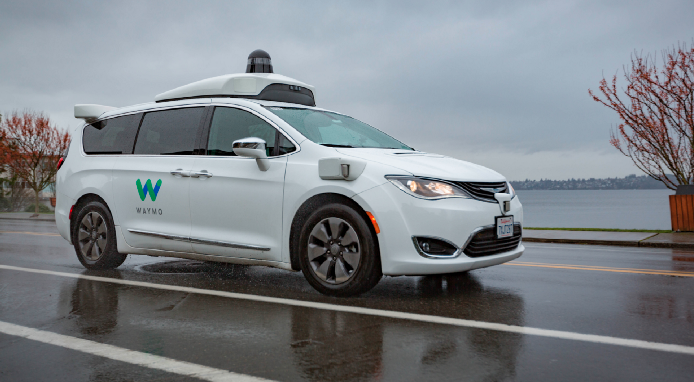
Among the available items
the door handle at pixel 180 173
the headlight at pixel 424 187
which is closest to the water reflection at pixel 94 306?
the door handle at pixel 180 173

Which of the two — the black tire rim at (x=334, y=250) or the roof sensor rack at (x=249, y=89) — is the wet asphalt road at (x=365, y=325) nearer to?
the black tire rim at (x=334, y=250)

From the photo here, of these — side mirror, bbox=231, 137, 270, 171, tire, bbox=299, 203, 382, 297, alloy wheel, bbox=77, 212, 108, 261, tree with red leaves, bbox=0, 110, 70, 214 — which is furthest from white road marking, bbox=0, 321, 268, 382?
tree with red leaves, bbox=0, 110, 70, 214

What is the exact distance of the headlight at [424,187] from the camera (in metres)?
4.98

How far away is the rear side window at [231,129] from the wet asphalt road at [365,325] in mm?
1374

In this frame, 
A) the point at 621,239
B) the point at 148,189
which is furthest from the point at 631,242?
the point at 148,189

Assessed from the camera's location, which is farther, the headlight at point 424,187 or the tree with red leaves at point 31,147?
the tree with red leaves at point 31,147

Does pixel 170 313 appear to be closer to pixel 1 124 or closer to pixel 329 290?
pixel 329 290

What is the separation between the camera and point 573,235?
43.6ft

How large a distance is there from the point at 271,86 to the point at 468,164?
2.35 m

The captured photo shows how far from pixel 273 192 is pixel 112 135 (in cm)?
274

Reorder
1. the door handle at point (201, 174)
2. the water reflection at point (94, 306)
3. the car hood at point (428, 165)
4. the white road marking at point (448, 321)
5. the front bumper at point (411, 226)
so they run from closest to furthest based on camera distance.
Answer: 1. the white road marking at point (448, 321)
2. the water reflection at point (94, 306)
3. the front bumper at point (411, 226)
4. the car hood at point (428, 165)
5. the door handle at point (201, 174)

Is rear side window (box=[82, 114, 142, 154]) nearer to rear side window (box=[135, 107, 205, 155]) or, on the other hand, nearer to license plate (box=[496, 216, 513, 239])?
rear side window (box=[135, 107, 205, 155])

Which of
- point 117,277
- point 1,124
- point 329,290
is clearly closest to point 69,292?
point 117,277

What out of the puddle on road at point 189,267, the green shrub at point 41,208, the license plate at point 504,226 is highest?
the green shrub at point 41,208
